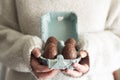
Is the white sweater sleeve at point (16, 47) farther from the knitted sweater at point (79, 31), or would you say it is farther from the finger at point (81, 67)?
the finger at point (81, 67)

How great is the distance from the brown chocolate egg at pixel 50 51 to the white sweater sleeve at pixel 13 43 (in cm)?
5

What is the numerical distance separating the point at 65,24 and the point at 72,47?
14cm

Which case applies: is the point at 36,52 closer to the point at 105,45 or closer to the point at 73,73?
the point at 73,73

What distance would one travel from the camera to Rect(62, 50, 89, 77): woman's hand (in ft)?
1.79

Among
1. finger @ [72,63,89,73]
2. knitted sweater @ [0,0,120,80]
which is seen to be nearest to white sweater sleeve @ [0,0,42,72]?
knitted sweater @ [0,0,120,80]

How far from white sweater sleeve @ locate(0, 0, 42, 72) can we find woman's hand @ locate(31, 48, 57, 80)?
0.04 ft

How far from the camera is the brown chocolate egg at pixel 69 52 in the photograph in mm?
534

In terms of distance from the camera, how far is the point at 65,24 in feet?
2.23

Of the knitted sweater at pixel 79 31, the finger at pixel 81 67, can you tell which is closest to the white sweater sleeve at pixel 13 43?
the knitted sweater at pixel 79 31

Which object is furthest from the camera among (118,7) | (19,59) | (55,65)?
(118,7)

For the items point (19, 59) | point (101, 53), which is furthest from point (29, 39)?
point (101, 53)

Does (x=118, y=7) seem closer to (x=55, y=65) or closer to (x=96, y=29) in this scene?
(x=96, y=29)

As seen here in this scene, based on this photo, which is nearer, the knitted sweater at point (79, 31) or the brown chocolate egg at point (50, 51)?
the brown chocolate egg at point (50, 51)

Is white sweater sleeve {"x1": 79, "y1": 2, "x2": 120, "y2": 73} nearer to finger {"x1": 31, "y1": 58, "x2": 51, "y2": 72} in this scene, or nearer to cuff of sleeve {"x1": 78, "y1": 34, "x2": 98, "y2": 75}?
cuff of sleeve {"x1": 78, "y1": 34, "x2": 98, "y2": 75}
